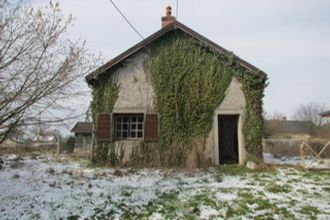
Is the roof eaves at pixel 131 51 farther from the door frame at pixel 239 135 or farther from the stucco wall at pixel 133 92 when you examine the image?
the door frame at pixel 239 135

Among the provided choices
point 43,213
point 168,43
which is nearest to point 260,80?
point 168,43

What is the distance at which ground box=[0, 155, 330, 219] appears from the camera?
6410 millimetres

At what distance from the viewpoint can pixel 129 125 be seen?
12.8 metres

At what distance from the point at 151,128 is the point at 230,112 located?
10.7 feet

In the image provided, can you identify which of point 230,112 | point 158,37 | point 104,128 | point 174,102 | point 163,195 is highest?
point 158,37

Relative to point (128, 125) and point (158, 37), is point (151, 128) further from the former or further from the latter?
point (158, 37)

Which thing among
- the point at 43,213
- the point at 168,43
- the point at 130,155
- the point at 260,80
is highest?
the point at 168,43

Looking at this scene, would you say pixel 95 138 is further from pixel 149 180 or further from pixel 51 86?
pixel 51 86

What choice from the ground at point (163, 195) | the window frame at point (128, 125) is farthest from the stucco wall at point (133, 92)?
the ground at point (163, 195)

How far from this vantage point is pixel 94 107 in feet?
41.7

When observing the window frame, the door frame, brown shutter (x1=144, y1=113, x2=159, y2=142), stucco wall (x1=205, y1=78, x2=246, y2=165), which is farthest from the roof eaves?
the door frame

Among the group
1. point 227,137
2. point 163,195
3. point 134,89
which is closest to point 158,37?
point 134,89

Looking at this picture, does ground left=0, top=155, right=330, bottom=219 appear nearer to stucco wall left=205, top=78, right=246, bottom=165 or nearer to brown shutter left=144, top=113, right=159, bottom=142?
stucco wall left=205, top=78, right=246, bottom=165

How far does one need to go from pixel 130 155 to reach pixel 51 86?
6.29 m
